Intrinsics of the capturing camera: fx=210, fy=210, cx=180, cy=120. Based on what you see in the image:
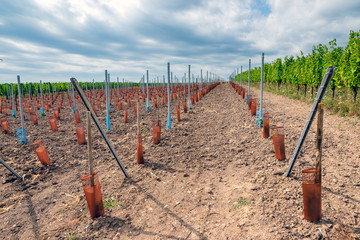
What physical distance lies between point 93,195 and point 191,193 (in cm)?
183

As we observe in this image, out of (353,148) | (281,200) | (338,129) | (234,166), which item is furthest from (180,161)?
(338,129)

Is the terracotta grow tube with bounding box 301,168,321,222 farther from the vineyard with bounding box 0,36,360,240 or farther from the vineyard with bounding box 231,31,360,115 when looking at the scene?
the vineyard with bounding box 231,31,360,115

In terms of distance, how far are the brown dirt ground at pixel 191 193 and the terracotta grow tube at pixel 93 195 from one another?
141mm

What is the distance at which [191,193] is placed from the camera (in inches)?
165

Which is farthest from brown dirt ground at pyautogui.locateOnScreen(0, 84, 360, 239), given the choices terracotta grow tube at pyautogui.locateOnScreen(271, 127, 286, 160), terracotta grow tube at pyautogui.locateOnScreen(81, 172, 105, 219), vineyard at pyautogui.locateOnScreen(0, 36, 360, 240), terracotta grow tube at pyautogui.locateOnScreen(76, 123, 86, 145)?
terracotta grow tube at pyautogui.locateOnScreen(76, 123, 86, 145)

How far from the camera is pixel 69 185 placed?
16.0 ft

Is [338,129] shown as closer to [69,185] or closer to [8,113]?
[69,185]

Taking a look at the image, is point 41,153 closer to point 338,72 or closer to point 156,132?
point 156,132

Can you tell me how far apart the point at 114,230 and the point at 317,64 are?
18586mm

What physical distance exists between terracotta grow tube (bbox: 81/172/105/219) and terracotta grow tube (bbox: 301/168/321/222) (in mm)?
3049

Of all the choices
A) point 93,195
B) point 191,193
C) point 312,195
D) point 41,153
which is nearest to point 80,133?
point 41,153

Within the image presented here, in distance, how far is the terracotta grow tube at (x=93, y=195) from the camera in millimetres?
3295

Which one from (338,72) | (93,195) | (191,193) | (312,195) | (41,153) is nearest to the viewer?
(312,195)

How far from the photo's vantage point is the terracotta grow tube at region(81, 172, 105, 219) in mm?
3295
